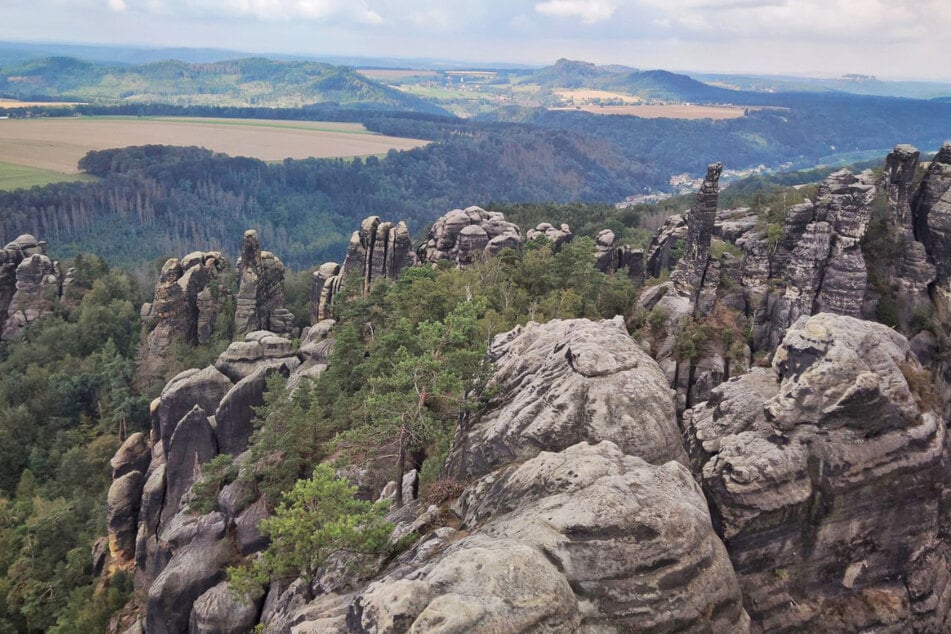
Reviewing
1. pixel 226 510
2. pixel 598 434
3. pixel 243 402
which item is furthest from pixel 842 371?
pixel 243 402

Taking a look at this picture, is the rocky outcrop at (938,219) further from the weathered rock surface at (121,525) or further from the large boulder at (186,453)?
the weathered rock surface at (121,525)

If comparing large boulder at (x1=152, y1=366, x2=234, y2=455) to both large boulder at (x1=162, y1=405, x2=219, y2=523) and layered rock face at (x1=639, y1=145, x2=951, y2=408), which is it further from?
layered rock face at (x1=639, y1=145, x2=951, y2=408)

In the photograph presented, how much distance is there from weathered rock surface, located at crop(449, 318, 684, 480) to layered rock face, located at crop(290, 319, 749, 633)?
0.04 m

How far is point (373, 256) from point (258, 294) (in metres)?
12.4

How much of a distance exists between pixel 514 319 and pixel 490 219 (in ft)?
107

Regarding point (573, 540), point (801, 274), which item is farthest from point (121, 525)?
point (801, 274)

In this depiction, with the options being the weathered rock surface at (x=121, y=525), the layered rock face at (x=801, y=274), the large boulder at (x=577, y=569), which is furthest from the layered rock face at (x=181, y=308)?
the large boulder at (x=577, y=569)

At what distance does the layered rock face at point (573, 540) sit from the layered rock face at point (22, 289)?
225 ft

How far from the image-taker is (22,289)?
69.4 meters

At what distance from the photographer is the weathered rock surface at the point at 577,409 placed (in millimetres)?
16312

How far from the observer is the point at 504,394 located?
20.1 metres

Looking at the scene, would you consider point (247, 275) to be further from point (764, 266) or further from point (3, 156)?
point (3, 156)

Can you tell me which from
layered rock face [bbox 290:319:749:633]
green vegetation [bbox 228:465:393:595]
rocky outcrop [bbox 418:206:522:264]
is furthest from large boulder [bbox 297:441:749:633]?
rocky outcrop [bbox 418:206:522:264]

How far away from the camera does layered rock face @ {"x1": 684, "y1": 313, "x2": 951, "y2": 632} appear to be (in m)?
15.1
